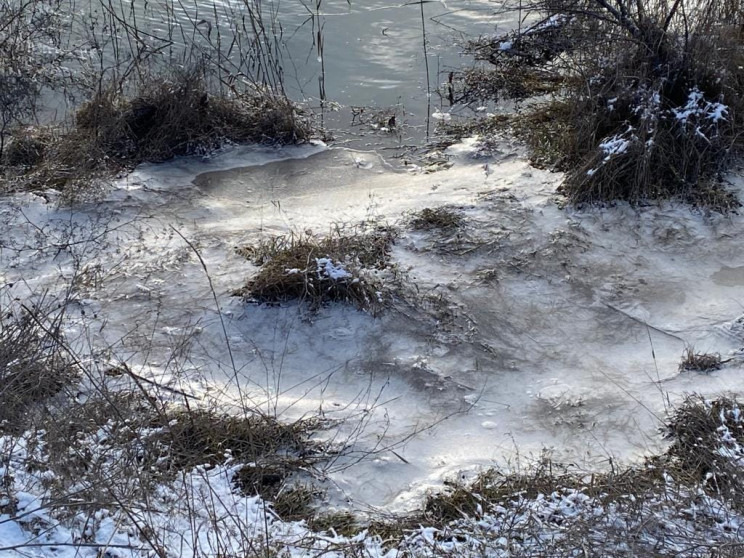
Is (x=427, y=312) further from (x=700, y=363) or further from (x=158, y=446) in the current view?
(x=158, y=446)

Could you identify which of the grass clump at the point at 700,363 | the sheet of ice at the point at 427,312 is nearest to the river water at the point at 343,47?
the sheet of ice at the point at 427,312

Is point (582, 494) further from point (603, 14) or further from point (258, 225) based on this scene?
point (603, 14)

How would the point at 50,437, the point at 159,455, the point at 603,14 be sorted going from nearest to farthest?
1. the point at 50,437
2. the point at 159,455
3. the point at 603,14

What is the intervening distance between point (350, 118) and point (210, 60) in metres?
1.27

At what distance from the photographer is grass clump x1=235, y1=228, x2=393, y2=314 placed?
177 inches

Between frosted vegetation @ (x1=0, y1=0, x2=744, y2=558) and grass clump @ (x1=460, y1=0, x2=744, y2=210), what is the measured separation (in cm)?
3

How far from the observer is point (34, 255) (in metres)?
4.92


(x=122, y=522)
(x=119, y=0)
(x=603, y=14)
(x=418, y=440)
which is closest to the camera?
(x=122, y=522)

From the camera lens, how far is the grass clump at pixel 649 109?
215 inches

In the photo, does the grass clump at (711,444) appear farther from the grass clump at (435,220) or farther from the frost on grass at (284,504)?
the grass clump at (435,220)

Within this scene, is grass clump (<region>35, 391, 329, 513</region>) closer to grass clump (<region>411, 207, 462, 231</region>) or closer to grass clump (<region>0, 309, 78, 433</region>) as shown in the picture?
grass clump (<region>0, 309, 78, 433</region>)

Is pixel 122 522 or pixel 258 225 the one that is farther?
pixel 258 225

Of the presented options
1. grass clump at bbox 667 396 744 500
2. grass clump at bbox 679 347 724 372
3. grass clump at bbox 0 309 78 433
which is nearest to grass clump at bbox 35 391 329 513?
grass clump at bbox 0 309 78 433

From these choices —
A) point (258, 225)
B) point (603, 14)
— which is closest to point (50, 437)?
point (258, 225)
